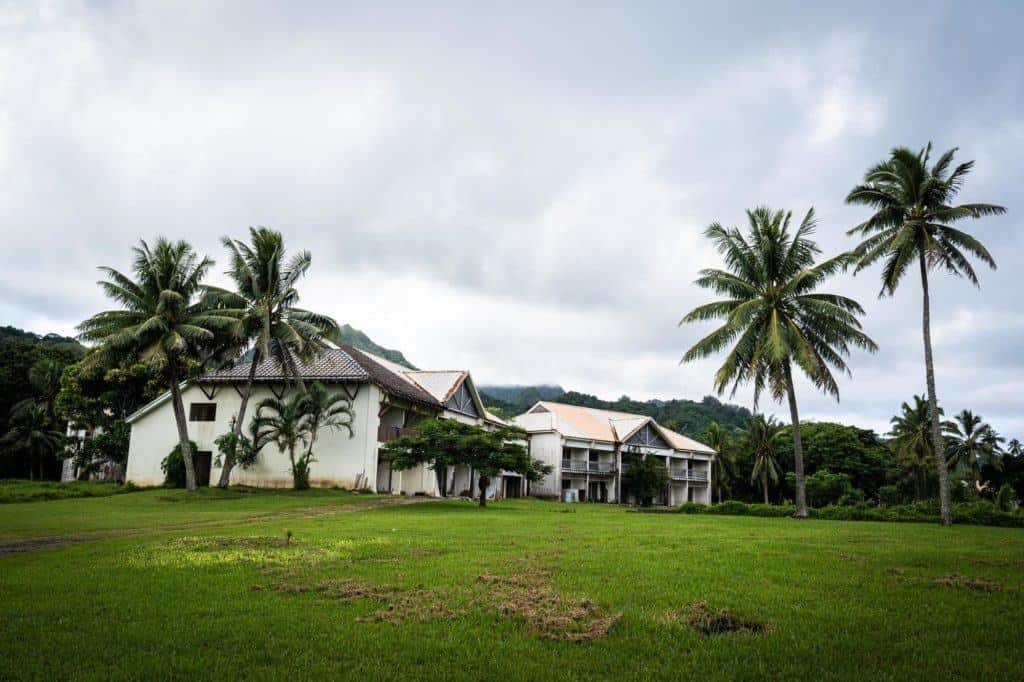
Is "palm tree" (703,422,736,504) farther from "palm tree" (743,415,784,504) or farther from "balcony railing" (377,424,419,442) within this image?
"balcony railing" (377,424,419,442)

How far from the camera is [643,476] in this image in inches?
2037

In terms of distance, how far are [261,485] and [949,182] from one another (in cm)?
3199

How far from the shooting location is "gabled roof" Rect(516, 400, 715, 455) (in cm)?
5034

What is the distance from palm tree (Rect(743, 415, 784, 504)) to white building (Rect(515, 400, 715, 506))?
386 cm

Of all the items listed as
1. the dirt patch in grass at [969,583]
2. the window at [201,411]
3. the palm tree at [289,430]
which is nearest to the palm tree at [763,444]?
the palm tree at [289,430]

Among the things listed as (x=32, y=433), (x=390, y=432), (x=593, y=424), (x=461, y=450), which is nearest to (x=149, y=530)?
(x=461, y=450)

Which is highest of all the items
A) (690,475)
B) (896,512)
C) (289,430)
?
(289,430)

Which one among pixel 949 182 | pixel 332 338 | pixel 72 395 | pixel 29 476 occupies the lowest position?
pixel 29 476

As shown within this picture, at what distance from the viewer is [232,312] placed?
29.9 meters

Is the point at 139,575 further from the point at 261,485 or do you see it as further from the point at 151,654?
the point at 261,485

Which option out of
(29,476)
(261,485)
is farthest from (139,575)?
(29,476)

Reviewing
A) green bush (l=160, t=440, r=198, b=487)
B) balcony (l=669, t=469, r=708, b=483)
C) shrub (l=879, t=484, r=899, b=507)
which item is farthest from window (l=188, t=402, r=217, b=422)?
shrub (l=879, t=484, r=899, b=507)

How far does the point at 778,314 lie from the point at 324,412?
2056 cm

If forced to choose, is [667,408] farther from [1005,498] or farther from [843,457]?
[1005,498]
